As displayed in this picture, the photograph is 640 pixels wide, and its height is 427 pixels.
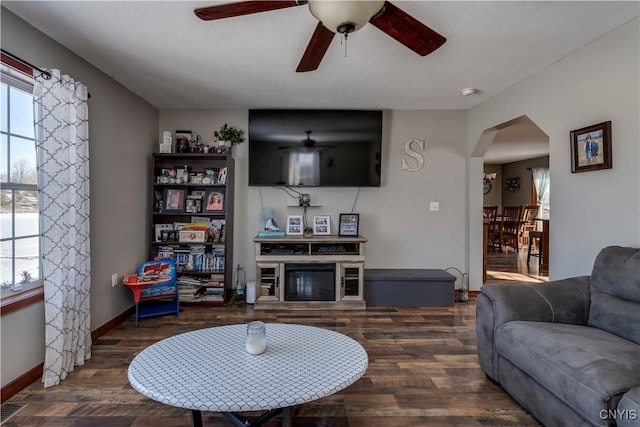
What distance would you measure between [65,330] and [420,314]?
10.3 ft

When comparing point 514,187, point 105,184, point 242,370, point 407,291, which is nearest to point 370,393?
point 242,370

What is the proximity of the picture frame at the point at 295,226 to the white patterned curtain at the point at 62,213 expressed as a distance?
6.96ft

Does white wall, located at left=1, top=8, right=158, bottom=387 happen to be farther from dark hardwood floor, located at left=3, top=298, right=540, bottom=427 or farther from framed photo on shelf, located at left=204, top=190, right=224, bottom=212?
framed photo on shelf, located at left=204, top=190, right=224, bottom=212

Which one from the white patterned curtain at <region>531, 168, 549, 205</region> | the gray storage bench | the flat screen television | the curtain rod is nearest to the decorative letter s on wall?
the flat screen television

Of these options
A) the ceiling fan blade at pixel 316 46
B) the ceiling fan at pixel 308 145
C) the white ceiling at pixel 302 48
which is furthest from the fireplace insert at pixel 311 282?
the ceiling fan blade at pixel 316 46

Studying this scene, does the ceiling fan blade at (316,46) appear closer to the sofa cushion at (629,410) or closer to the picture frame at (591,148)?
the picture frame at (591,148)

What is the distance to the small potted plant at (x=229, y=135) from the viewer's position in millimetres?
3943

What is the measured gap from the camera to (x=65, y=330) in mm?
2254

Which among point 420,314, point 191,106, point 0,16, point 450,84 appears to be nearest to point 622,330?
point 420,314

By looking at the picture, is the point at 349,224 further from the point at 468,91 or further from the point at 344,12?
the point at 344,12

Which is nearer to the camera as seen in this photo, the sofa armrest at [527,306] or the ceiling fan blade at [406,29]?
the ceiling fan blade at [406,29]

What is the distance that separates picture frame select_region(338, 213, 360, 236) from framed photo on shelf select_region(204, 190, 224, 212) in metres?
1.47

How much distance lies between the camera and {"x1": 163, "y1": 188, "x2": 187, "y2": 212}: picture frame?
3871mm

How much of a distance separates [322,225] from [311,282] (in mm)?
741
